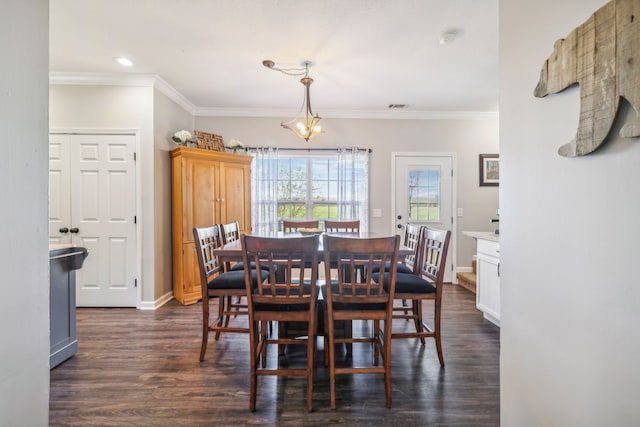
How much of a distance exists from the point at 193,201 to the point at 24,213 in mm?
2708

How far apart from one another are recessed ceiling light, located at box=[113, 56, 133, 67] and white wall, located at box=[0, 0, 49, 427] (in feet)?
7.45

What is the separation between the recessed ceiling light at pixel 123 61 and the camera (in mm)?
2895

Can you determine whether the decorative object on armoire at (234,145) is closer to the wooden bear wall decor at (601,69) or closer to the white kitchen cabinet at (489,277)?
the white kitchen cabinet at (489,277)

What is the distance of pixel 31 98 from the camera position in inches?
39.0

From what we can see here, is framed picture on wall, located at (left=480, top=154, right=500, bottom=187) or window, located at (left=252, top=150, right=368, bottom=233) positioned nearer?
window, located at (left=252, top=150, right=368, bottom=233)

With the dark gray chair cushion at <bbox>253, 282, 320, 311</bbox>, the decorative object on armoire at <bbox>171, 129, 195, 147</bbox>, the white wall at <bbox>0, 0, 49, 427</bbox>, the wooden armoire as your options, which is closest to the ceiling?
the decorative object on armoire at <bbox>171, 129, 195, 147</bbox>

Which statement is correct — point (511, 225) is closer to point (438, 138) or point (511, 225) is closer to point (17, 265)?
point (17, 265)

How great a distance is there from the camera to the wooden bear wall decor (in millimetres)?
744

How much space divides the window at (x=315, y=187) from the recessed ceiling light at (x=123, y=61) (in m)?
1.93

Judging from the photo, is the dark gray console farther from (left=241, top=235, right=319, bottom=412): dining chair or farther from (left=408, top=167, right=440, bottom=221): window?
(left=408, top=167, right=440, bottom=221): window

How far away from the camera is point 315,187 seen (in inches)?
177

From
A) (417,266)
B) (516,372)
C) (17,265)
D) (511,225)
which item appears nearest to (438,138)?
(417,266)

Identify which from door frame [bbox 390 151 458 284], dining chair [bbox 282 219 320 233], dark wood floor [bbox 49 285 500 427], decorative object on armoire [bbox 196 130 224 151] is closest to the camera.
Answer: dark wood floor [bbox 49 285 500 427]

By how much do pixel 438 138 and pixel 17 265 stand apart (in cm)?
477
